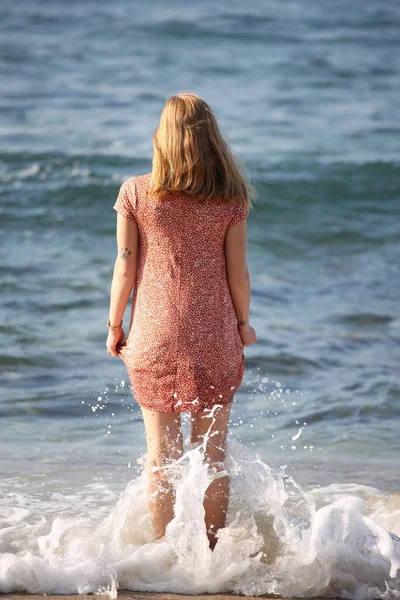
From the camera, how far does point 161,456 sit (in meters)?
3.56

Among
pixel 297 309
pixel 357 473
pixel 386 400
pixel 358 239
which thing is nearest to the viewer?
pixel 357 473

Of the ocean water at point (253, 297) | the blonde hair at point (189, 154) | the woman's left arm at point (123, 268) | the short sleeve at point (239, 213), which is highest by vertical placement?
the blonde hair at point (189, 154)

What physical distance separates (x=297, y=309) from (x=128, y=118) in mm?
8140

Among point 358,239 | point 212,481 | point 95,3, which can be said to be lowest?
point 358,239

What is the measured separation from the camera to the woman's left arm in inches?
137

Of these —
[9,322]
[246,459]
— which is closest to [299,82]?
[9,322]

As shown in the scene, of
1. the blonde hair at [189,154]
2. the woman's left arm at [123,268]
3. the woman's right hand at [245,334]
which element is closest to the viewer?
the blonde hair at [189,154]

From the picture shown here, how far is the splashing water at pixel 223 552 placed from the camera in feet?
11.3

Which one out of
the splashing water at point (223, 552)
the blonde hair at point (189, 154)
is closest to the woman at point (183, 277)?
the blonde hair at point (189, 154)

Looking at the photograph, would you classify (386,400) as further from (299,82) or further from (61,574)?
(299,82)

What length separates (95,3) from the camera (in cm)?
2273

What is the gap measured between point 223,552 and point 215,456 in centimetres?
36

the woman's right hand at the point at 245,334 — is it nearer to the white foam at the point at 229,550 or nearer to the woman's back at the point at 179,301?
the woman's back at the point at 179,301

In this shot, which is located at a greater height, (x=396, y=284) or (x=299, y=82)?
(x=299, y=82)
